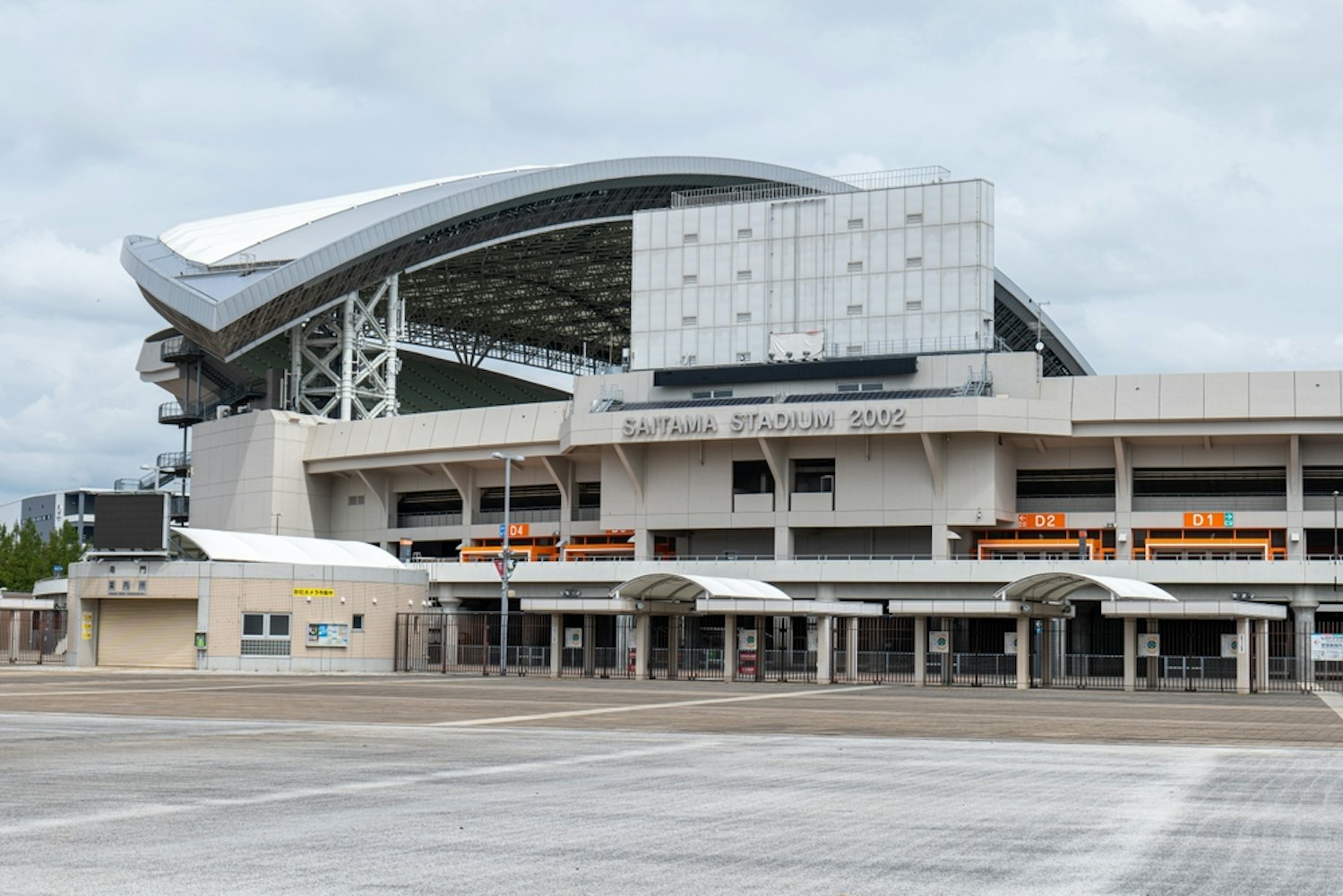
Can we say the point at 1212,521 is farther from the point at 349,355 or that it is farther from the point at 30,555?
the point at 30,555

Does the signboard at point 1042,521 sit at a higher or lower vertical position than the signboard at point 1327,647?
higher

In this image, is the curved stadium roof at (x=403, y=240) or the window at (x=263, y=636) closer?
the window at (x=263, y=636)

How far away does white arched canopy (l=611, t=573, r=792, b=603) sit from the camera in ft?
193

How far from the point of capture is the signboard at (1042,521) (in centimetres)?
8550

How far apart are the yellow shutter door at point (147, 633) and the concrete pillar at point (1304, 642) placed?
42546mm

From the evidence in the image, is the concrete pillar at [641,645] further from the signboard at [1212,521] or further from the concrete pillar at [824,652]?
the signboard at [1212,521]

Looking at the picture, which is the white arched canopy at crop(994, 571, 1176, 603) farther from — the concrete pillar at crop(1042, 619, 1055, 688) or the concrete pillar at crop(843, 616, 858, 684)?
the concrete pillar at crop(843, 616, 858, 684)

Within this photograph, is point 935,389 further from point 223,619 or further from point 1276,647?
point 223,619

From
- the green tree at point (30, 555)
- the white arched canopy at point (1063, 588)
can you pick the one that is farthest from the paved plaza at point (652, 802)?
the green tree at point (30, 555)

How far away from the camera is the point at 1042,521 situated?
85.9 meters

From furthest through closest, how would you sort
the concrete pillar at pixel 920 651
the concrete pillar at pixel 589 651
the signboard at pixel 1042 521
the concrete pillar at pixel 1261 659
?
1. the signboard at pixel 1042 521
2. the concrete pillar at pixel 589 651
3. the concrete pillar at pixel 920 651
4. the concrete pillar at pixel 1261 659

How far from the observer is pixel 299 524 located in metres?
103

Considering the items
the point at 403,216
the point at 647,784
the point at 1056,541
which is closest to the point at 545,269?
the point at 403,216

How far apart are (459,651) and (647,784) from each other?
5339cm
